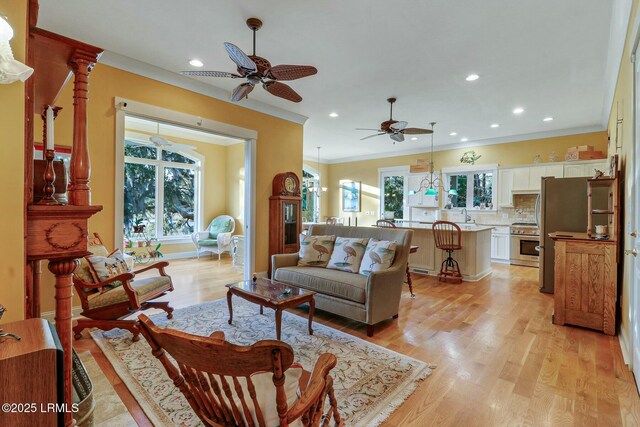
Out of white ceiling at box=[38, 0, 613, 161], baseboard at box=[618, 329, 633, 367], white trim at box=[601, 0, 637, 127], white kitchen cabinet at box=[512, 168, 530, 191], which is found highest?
white ceiling at box=[38, 0, 613, 161]

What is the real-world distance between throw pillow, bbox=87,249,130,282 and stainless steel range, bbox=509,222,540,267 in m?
7.40

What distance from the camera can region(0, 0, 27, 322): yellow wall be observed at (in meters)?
1.23

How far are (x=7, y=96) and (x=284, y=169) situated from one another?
437 cm

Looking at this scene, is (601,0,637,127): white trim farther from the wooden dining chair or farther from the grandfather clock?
the grandfather clock

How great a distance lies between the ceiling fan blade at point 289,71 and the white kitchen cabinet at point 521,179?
621 centimetres

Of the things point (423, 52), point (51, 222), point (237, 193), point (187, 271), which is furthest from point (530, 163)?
point (51, 222)

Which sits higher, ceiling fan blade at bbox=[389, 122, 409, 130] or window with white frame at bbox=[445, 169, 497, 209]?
ceiling fan blade at bbox=[389, 122, 409, 130]

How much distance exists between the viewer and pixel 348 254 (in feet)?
11.9

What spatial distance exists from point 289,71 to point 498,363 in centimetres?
306

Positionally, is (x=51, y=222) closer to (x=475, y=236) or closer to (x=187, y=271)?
(x=187, y=271)

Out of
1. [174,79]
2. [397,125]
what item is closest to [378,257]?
[397,125]

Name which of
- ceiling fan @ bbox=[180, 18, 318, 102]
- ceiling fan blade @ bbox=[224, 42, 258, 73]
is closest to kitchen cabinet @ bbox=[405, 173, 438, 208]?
ceiling fan @ bbox=[180, 18, 318, 102]

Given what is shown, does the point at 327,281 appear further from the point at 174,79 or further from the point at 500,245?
the point at 500,245

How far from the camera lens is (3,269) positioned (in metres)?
1.24
